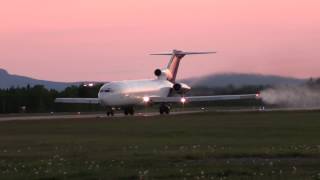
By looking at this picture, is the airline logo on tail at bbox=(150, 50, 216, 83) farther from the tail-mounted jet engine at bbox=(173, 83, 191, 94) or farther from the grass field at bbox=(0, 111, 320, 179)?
the grass field at bbox=(0, 111, 320, 179)

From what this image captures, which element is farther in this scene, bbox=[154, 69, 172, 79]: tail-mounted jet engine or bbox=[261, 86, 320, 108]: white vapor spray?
bbox=[154, 69, 172, 79]: tail-mounted jet engine

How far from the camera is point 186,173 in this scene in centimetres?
1869

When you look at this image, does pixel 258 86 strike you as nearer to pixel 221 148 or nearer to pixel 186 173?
pixel 221 148

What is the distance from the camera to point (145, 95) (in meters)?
81.8

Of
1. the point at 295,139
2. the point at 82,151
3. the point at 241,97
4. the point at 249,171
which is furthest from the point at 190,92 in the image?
the point at 249,171

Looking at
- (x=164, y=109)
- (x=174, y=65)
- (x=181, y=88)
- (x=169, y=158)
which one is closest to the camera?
(x=169, y=158)

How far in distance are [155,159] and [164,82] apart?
64.5 meters

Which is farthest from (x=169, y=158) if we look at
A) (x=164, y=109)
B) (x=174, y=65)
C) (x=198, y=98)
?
(x=174, y=65)

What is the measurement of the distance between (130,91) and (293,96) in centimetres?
1844

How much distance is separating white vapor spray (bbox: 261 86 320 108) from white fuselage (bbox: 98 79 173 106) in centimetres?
1204

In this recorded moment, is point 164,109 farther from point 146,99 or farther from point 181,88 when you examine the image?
point 181,88

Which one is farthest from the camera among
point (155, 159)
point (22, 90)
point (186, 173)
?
point (22, 90)

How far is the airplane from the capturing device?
257 feet

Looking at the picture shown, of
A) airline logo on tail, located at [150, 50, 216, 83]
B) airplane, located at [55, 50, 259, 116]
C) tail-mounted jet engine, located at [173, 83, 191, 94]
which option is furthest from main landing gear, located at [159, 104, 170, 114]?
airline logo on tail, located at [150, 50, 216, 83]
